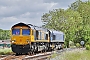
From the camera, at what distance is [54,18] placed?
7781cm

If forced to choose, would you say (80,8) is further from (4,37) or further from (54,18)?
(4,37)

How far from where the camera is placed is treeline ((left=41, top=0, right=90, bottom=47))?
74312 mm

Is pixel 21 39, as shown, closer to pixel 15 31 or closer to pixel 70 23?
pixel 15 31

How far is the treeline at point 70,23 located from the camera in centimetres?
7431

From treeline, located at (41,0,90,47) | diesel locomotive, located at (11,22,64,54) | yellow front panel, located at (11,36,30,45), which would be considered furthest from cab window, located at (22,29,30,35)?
treeline, located at (41,0,90,47)

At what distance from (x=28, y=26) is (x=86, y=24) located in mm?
52295

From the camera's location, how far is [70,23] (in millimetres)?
76500

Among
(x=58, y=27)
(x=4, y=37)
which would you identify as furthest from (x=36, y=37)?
(x=4, y=37)

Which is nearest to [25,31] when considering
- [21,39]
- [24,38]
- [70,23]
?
[24,38]

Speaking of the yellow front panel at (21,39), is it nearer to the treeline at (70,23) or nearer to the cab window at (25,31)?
the cab window at (25,31)

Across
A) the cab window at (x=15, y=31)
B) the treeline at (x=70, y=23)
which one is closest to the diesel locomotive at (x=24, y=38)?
the cab window at (x=15, y=31)

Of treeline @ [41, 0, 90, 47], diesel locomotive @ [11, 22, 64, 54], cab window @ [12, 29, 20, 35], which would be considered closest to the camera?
diesel locomotive @ [11, 22, 64, 54]

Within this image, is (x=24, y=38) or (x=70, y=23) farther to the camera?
(x=70, y=23)

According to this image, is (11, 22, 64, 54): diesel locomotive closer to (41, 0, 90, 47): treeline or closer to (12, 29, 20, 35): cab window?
(12, 29, 20, 35): cab window
